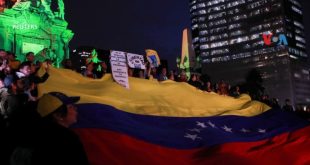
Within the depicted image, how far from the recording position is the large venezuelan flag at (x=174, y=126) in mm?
7448

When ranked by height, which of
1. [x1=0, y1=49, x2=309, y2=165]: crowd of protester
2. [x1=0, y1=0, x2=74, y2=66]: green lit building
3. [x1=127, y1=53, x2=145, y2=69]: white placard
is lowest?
[x1=0, y1=49, x2=309, y2=165]: crowd of protester

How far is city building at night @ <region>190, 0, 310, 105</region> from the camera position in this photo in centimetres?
14575

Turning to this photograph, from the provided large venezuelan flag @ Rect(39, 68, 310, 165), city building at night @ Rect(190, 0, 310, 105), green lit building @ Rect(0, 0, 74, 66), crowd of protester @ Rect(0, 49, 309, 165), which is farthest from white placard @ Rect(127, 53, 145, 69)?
city building at night @ Rect(190, 0, 310, 105)

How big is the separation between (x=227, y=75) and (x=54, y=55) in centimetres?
10036

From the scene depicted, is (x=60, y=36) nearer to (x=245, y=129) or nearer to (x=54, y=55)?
(x=54, y=55)

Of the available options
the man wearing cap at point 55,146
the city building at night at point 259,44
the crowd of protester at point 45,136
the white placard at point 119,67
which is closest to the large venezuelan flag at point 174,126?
the white placard at point 119,67

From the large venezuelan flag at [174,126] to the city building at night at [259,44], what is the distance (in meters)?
135

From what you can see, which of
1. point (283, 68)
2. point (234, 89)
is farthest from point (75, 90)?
point (283, 68)

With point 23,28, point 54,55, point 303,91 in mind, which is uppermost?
point 23,28

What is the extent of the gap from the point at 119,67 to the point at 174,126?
1921 millimetres

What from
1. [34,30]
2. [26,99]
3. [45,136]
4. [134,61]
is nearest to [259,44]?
[34,30]

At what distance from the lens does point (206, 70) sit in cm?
16538

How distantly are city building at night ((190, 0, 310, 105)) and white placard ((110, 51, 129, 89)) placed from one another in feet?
450

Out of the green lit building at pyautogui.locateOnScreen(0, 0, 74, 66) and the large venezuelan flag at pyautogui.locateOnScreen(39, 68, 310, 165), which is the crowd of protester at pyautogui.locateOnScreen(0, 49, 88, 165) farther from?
the green lit building at pyautogui.locateOnScreen(0, 0, 74, 66)
